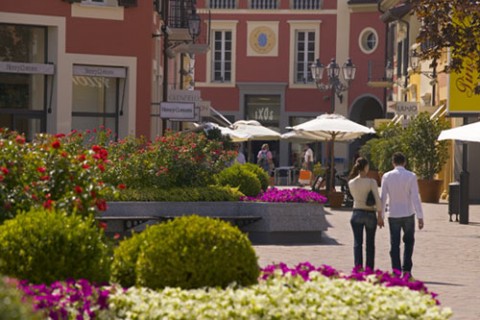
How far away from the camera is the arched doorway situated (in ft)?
222

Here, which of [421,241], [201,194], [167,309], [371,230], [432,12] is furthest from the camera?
[421,241]

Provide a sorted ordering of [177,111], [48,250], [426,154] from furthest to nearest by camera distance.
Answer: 1. [426,154]
2. [177,111]
3. [48,250]

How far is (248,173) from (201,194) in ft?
9.47

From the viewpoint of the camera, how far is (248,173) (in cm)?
2528

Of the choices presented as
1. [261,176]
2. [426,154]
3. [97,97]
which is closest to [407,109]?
[426,154]

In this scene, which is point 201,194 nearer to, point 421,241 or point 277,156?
point 421,241

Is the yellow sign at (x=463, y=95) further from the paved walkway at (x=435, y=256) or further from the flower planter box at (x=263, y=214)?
the flower planter box at (x=263, y=214)

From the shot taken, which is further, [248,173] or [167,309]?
[248,173]

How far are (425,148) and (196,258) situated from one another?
3212 centimetres

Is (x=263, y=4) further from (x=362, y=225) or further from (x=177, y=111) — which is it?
(x=362, y=225)

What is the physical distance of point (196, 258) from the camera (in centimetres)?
889

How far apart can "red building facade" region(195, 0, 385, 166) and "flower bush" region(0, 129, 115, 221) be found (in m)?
56.3

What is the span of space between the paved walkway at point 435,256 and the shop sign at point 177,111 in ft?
17.4

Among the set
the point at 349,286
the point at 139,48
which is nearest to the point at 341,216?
the point at 139,48
